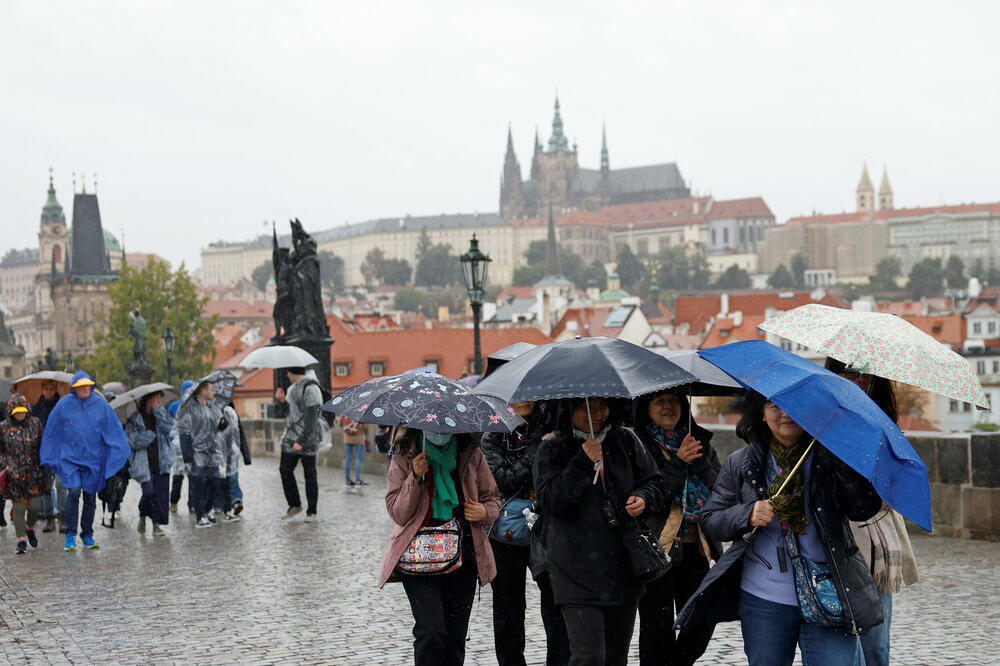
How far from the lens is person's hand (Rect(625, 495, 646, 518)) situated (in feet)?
14.3

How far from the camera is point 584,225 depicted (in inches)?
6949

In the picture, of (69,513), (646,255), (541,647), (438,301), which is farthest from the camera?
(646,255)

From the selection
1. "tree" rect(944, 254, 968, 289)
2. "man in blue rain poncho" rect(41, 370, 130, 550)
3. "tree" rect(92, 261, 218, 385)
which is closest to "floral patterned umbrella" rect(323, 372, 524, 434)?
"man in blue rain poncho" rect(41, 370, 130, 550)

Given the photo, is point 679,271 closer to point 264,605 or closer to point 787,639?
point 264,605

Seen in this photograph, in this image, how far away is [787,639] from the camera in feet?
13.2

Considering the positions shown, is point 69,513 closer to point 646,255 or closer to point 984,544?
point 984,544

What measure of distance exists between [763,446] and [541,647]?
91.9 inches

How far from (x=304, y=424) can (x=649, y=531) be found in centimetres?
703

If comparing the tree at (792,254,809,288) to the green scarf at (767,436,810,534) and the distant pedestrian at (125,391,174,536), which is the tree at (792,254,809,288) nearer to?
the distant pedestrian at (125,391,174,536)

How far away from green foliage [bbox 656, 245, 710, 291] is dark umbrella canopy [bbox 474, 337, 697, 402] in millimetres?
150824

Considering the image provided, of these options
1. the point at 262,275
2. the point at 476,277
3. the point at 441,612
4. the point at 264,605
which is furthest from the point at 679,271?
the point at 441,612

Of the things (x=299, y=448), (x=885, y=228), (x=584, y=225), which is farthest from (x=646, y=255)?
(x=299, y=448)

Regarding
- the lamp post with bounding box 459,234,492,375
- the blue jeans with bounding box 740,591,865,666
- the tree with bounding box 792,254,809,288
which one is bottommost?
the blue jeans with bounding box 740,591,865,666

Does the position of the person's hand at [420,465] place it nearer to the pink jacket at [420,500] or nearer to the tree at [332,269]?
the pink jacket at [420,500]
